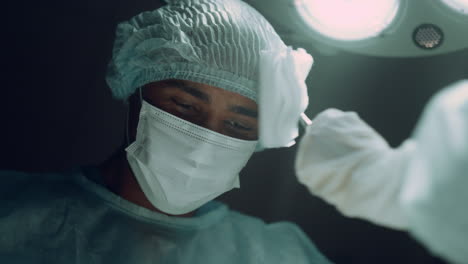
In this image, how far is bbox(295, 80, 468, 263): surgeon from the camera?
546mm

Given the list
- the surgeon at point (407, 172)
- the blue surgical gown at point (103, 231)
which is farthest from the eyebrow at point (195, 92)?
the surgeon at point (407, 172)

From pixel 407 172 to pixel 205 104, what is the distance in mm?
891

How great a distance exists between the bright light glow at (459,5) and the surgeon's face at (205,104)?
63 centimetres

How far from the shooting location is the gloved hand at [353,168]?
2.31 ft

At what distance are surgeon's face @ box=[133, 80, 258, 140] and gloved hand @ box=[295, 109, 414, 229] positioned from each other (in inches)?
24.7

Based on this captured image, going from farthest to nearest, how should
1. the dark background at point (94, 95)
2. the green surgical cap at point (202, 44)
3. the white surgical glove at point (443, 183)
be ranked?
the dark background at point (94, 95)
the green surgical cap at point (202, 44)
the white surgical glove at point (443, 183)

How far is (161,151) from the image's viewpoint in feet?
4.79

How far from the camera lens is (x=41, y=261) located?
1414mm

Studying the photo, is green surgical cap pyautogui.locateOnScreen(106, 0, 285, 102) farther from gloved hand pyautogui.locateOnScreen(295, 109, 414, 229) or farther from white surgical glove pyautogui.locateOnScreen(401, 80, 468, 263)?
white surgical glove pyautogui.locateOnScreen(401, 80, 468, 263)

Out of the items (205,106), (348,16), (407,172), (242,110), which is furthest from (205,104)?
(407,172)

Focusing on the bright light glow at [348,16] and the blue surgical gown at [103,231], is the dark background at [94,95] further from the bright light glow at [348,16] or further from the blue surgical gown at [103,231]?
the bright light glow at [348,16]

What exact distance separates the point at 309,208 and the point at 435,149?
161cm

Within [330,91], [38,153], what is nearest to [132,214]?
[38,153]

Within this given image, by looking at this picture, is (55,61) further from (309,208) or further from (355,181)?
(355,181)
